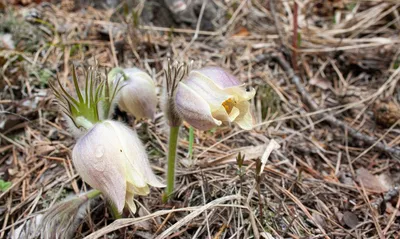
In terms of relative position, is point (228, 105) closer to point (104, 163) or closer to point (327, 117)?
point (104, 163)

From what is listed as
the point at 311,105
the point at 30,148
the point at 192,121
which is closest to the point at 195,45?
the point at 311,105

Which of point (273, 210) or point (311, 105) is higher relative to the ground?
point (311, 105)

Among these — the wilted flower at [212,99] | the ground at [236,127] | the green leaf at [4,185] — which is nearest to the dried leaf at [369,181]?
the ground at [236,127]

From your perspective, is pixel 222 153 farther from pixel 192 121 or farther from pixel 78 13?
pixel 78 13

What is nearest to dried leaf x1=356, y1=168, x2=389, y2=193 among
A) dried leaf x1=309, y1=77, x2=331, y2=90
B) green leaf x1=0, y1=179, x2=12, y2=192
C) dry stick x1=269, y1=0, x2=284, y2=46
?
dried leaf x1=309, y1=77, x2=331, y2=90

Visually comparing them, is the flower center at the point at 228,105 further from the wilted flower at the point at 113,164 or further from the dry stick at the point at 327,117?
the dry stick at the point at 327,117

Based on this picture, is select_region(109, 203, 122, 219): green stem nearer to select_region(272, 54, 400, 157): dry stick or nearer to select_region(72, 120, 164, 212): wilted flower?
select_region(72, 120, 164, 212): wilted flower
